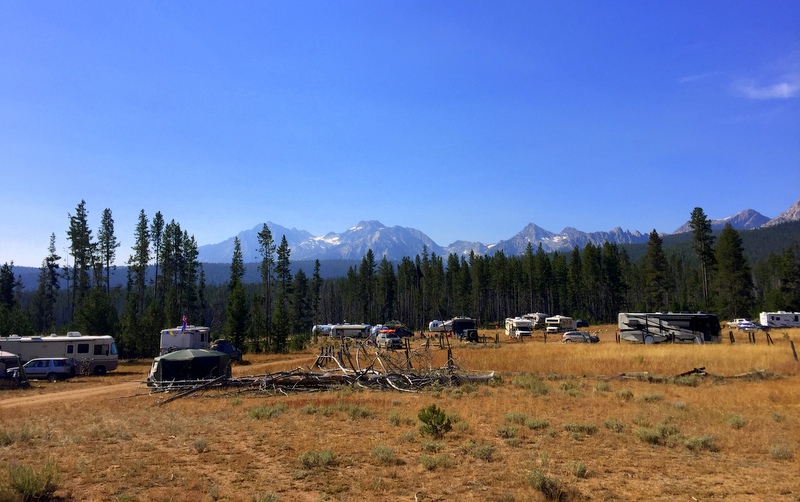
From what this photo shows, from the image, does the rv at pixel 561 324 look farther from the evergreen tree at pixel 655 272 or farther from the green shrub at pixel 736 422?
the green shrub at pixel 736 422

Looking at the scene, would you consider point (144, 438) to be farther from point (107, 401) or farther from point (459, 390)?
point (459, 390)

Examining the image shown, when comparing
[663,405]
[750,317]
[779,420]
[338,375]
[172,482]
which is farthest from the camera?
[750,317]

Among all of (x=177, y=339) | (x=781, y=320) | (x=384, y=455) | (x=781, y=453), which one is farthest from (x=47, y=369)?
(x=781, y=320)

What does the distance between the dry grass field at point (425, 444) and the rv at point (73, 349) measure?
565 inches

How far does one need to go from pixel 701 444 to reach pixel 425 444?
6374mm

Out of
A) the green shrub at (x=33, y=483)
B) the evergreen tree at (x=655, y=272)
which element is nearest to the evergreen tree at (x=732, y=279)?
the evergreen tree at (x=655, y=272)

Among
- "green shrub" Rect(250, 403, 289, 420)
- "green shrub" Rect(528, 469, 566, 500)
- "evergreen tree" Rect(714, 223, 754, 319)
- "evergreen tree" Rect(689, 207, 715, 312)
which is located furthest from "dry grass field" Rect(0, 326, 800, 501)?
"evergreen tree" Rect(714, 223, 754, 319)

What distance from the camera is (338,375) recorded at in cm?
2419

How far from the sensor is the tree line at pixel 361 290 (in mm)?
52281

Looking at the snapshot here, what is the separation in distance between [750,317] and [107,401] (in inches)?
3364

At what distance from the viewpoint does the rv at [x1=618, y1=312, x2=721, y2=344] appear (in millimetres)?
41469

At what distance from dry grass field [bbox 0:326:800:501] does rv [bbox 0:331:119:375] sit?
14.4 metres

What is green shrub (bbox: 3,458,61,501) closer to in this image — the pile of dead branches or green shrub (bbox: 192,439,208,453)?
green shrub (bbox: 192,439,208,453)

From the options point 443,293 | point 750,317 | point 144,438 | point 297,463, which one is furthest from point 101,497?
point 443,293
